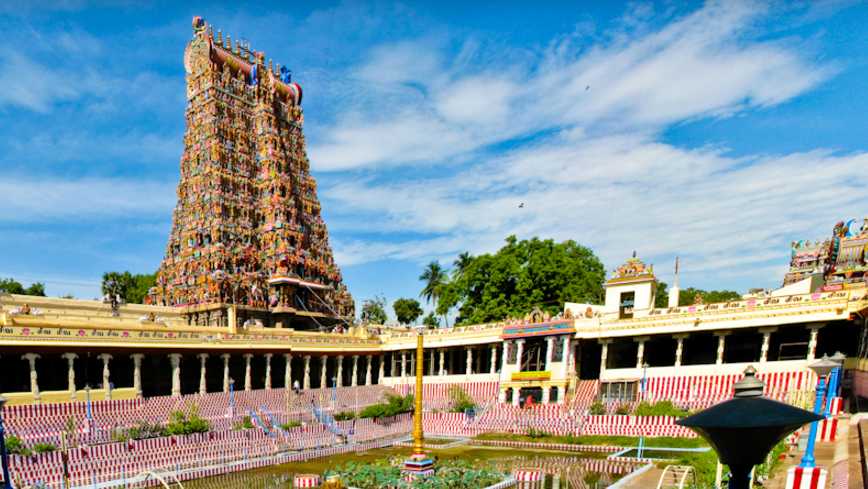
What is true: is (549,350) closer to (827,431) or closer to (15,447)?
(827,431)

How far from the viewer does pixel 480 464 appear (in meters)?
24.3

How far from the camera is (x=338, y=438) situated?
107ft

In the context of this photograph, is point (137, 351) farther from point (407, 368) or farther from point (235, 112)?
point (235, 112)

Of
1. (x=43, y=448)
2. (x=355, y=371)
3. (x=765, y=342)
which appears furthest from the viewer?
(x=355, y=371)

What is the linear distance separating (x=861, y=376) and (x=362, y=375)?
1600 inches

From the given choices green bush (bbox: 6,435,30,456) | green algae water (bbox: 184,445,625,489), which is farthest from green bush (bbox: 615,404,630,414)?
green bush (bbox: 6,435,30,456)

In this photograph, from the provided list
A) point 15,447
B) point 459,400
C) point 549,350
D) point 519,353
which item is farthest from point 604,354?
point 15,447

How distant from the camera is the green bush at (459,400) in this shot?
39062mm

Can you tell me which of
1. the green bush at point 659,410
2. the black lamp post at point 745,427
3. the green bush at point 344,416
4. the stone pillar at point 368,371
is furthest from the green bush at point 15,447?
the stone pillar at point 368,371

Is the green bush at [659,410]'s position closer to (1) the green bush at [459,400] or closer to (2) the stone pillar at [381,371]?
(1) the green bush at [459,400]

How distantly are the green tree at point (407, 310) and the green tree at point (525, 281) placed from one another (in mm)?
36262

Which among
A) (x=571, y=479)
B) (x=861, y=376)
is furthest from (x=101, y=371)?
(x=861, y=376)

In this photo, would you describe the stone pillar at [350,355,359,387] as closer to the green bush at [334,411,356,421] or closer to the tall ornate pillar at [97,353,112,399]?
the green bush at [334,411,356,421]

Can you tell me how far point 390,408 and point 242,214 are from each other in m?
32.8
